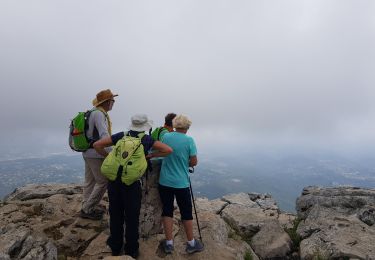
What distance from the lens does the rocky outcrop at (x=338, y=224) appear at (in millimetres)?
10836

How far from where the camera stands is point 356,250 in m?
10.6

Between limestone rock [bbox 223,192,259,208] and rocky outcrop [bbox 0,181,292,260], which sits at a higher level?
rocky outcrop [bbox 0,181,292,260]

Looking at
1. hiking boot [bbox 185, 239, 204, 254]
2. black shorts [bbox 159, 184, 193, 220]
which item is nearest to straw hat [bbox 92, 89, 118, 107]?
black shorts [bbox 159, 184, 193, 220]

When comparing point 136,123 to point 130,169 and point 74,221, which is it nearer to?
point 130,169

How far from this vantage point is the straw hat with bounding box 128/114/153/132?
349 inches

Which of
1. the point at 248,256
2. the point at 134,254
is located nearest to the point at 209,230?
Answer: the point at 248,256

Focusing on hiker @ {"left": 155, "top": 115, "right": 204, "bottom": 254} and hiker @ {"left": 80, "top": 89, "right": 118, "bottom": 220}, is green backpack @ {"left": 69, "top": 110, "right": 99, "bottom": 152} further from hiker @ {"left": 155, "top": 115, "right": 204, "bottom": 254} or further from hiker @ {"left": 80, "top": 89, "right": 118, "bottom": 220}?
hiker @ {"left": 155, "top": 115, "right": 204, "bottom": 254}

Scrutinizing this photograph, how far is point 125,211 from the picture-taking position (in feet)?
28.2

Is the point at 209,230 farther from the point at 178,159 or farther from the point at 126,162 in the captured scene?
the point at 126,162

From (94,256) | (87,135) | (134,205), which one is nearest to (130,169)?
(134,205)

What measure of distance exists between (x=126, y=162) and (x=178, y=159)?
1.73m

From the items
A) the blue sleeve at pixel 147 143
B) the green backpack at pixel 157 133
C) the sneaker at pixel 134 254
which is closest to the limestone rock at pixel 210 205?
the green backpack at pixel 157 133

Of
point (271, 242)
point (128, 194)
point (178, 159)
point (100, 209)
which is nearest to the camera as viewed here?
point (128, 194)

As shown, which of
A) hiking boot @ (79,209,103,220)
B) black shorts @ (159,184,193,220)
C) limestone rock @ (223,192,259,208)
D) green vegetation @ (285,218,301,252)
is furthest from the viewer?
limestone rock @ (223,192,259,208)
